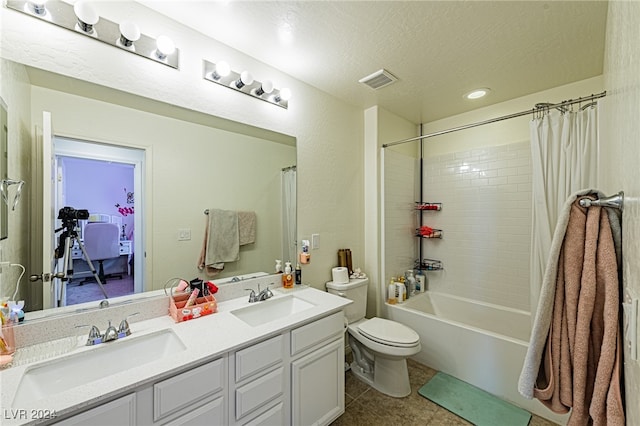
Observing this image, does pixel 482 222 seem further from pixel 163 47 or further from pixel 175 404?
pixel 163 47

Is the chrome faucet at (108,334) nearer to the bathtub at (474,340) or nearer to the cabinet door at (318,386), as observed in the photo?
the cabinet door at (318,386)

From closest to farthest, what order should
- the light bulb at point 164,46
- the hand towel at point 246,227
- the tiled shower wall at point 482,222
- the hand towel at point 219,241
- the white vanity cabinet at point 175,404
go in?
the white vanity cabinet at point 175,404
the light bulb at point 164,46
the hand towel at point 219,241
the hand towel at point 246,227
the tiled shower wall at point 482,222

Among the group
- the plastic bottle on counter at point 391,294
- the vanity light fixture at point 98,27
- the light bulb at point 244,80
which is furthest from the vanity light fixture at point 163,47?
the plastic bottle on counter at point 391,294

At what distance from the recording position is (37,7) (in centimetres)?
114

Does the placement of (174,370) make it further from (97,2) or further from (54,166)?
(97,2)

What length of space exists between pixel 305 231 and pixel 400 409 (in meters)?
1.47

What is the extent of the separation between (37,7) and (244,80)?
939mm

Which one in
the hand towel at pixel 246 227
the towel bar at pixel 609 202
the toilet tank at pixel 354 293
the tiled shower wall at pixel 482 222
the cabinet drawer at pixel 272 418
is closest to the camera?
the towel bar at pixel 609 202

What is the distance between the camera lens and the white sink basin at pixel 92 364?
0.95m

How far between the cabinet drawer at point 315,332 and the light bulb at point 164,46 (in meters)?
1.67

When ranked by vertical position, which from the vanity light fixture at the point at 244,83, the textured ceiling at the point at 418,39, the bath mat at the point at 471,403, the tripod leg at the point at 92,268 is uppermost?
the textured ceiling at the point at 418,39

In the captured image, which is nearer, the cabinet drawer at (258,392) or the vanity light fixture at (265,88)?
the cabinet drawer at (258,392)

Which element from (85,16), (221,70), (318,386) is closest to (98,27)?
(85,16)

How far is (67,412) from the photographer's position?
0.80 meters
